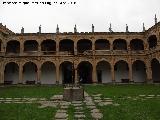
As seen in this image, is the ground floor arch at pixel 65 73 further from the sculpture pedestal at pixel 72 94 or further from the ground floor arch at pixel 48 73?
the sculpture pedestal at pixel 72 94

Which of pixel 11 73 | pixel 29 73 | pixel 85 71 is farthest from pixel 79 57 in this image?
pixel 11 73

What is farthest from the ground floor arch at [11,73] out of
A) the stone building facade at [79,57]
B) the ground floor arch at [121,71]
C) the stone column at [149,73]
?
the stone column at [149,73]

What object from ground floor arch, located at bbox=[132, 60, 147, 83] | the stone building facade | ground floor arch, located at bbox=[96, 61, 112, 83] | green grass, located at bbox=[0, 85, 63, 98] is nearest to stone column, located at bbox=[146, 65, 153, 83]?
the stone building facade

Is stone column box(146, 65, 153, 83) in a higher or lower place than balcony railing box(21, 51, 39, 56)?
lower

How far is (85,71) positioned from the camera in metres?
38.3

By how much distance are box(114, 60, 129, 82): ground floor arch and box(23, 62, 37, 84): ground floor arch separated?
1146 centimetres

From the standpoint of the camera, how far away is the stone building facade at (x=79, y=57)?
35.5 metres

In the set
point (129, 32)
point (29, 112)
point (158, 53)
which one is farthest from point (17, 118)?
point (129, 32)

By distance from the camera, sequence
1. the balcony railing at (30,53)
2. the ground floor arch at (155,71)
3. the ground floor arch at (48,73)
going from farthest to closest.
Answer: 1. the ground floor arch at (48,73)
2. the ground floor arch at (155,71)
3. the balcony railing at (30,53)

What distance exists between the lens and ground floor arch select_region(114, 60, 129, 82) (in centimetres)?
3722

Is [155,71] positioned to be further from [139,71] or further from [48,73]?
[48,73]

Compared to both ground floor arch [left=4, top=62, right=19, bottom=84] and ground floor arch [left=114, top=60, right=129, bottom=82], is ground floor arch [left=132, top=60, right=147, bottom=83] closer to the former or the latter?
ground floor arch [left=114, top=60, right=129, bottom=82]

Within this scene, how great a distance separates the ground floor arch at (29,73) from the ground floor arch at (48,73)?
39.8 inches

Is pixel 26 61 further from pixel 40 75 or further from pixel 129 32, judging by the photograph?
pixel 129 32
